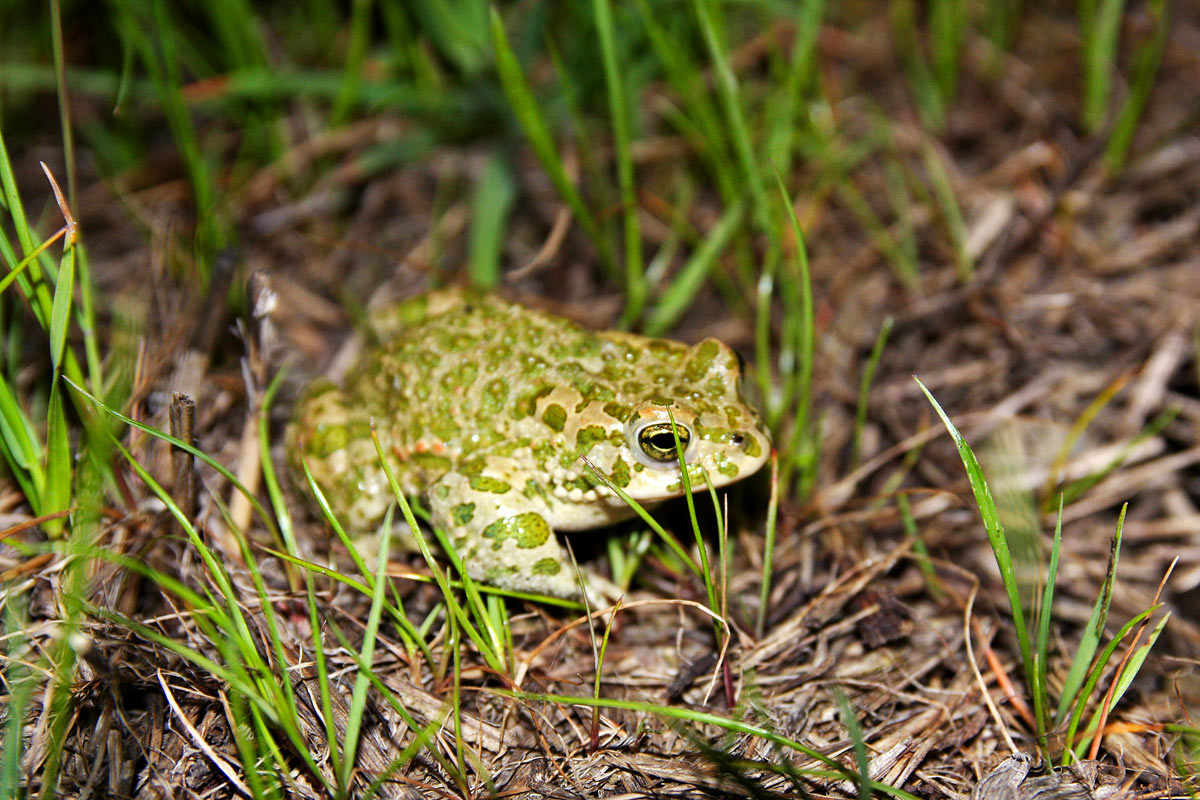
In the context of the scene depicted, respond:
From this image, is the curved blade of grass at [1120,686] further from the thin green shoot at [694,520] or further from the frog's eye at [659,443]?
the frog's eye at [659,443]

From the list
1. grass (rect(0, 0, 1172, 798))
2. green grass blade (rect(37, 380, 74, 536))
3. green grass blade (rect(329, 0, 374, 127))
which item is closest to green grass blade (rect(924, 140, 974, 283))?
grass (rect(0, 0, 1172, 798))

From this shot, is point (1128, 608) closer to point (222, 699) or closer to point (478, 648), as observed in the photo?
point (478, 648)

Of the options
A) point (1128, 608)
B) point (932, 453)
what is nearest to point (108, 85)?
point (932, 453)

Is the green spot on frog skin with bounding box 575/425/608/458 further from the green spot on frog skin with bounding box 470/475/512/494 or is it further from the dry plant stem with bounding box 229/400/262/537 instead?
the dry plant stem with bounding box 229/400/262/537

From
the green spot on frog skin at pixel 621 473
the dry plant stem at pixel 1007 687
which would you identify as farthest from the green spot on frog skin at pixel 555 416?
the dry plant stem at pixel 1007 687

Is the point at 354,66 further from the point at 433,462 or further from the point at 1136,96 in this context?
the point at 1136,96

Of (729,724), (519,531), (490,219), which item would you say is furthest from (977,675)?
(490,219)

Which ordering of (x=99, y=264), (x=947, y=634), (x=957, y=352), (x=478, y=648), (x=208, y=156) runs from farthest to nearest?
(x=208, y=156)
(x=99, y=264)
(x=957, y=352)
(x=947, y=634)
(x=478, y=648)
